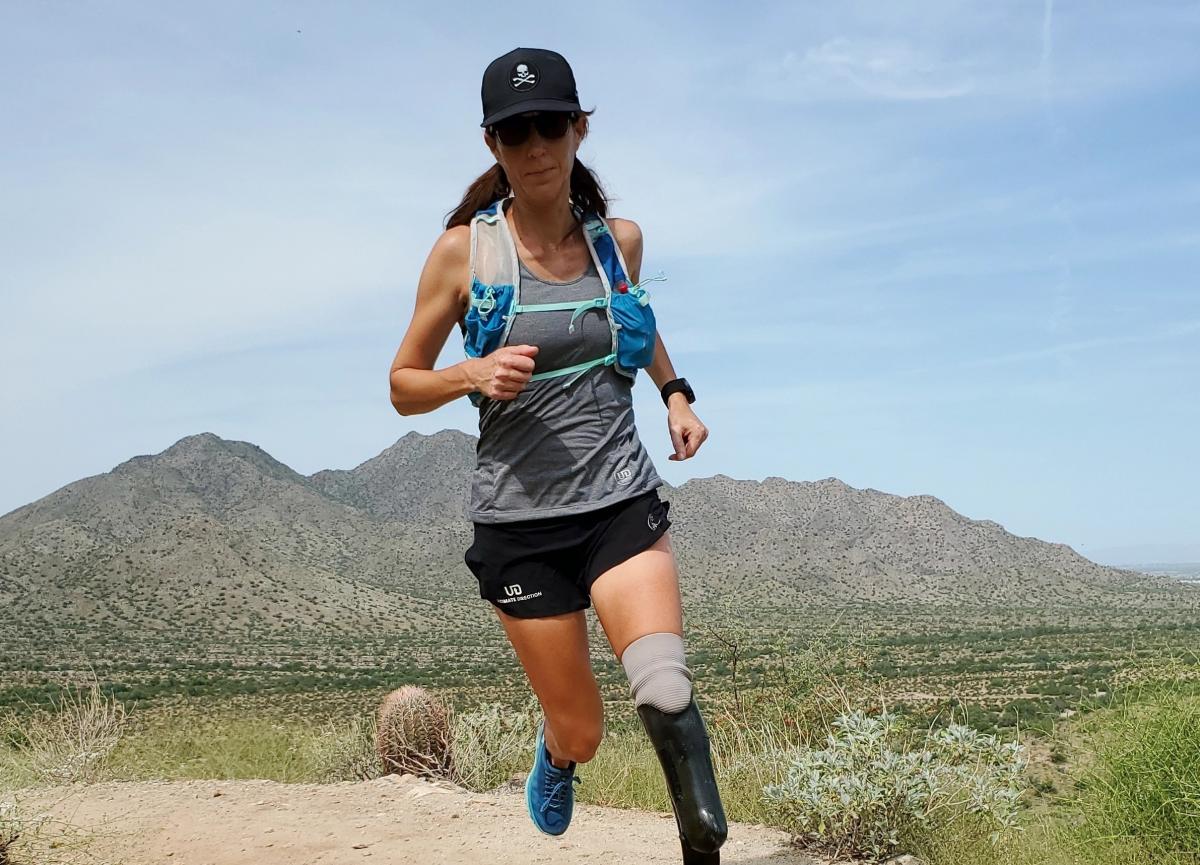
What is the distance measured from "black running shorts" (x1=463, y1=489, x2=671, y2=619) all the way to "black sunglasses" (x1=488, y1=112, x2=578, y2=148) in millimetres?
1175

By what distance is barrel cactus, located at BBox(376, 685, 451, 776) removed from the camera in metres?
9.77

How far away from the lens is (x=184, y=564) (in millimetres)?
70688

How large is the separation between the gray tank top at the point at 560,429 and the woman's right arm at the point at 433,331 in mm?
180

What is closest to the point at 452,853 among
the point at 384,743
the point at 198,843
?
the point at 198,843

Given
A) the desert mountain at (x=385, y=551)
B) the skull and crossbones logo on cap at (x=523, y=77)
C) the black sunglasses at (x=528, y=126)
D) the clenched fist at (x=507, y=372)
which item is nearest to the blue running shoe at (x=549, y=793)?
the clenched fist at (x=507, y=372)

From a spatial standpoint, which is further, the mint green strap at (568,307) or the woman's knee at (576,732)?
the woman's knee at (576,732)

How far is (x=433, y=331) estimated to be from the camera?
3.99 meters

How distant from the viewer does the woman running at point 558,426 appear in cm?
368

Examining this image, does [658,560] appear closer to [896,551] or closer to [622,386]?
[622,386]

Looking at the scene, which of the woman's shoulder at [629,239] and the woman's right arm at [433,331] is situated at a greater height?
the woman's shoulder at [629,239]

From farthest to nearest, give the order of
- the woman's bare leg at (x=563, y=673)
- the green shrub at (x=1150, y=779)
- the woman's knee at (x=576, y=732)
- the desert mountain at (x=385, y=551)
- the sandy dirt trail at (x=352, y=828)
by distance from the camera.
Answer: the desert mountain at (x=385, y=551)
the sandy dirt trail at (x=352, y=828)
the green shrub at (x=1150, y=779)
the woman's knee at (x=576, y=732)
the woman's bare leg at (x=563, y=673)

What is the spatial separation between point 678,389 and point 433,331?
918 millimetres

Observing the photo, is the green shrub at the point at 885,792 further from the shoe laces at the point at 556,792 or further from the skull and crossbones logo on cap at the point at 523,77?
the skull and crossbones logo on cap at the point at 523,77

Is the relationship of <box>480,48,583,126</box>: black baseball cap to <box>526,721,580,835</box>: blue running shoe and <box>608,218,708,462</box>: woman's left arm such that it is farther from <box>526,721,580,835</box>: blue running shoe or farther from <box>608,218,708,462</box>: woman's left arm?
<box>526,721,580,835</box>: blue running shoe
